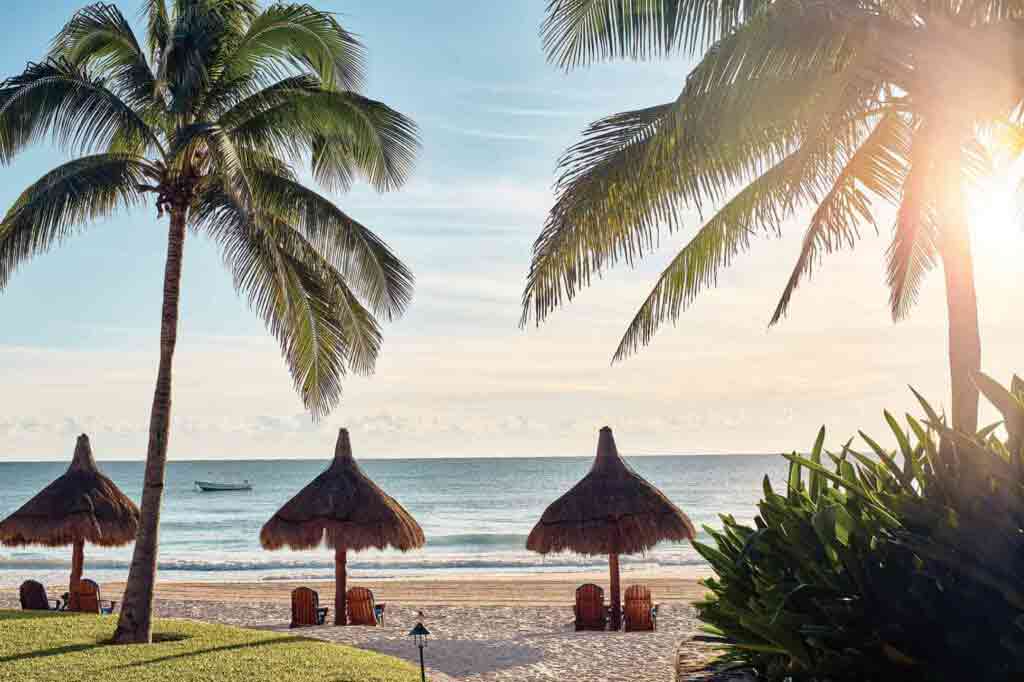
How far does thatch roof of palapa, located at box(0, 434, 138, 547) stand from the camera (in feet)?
47.4

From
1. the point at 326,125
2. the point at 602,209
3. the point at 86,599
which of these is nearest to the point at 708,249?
the point at 602,209

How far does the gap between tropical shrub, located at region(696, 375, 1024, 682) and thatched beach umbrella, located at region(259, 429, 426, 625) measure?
11.7m

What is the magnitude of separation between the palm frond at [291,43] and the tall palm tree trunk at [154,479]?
72.9 inches

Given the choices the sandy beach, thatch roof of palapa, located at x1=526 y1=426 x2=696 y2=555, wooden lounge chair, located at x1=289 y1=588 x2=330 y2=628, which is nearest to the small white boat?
the sandy beach

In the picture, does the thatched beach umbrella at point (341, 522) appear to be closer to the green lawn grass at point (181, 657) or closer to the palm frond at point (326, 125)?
the green lawn grass at point (181, 657)

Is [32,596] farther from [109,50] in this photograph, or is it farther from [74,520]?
[109,50]

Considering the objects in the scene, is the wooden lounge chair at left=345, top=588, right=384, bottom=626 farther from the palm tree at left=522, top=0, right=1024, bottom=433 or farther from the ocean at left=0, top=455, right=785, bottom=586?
the ocean at left=0, top=455, right=785, bottom=586

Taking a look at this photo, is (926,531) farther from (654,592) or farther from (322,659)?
(654,592)

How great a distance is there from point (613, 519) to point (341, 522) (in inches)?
162

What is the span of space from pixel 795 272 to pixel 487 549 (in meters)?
33.5

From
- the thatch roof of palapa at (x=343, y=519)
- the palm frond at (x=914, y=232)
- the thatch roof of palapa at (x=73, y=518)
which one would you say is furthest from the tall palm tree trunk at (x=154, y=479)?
the palm frond at (x=914, y=232)

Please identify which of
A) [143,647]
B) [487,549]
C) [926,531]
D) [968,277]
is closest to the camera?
[926,531]

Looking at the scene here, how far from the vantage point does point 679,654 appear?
13.3 ft

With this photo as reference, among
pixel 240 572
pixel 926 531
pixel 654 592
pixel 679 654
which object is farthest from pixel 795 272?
pixel 240 572
